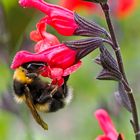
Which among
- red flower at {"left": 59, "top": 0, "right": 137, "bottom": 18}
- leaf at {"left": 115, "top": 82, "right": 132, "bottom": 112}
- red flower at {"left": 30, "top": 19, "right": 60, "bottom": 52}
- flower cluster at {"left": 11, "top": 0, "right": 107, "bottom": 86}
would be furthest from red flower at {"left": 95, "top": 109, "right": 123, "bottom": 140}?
red flower at {"left": 59, "top": 0, "right": 137, "bottom": 18}

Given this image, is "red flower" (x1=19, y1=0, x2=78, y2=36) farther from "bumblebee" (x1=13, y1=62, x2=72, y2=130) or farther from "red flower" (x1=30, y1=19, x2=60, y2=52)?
"bumblebee" (x1=13, y1=62, x2=72, y2=130)

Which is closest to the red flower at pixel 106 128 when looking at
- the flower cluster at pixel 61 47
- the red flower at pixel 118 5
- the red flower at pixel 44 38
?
the flower cluster at pixel 61 47

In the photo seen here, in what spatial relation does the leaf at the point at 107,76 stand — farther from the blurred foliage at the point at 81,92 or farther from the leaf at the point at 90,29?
the blurred foliage at the point at 81,92

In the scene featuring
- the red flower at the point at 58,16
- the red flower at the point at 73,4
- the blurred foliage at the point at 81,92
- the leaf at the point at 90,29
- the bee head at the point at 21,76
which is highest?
the red flower at the point at 58,16

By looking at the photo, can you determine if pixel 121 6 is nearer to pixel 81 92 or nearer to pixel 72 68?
pixel 81 92

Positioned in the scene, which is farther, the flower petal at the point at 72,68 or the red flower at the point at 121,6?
the red flower at the point at 121,6

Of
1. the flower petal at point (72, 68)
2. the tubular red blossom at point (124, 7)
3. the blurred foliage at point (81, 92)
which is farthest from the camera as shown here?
the tubular red blossom at point (124, 7)

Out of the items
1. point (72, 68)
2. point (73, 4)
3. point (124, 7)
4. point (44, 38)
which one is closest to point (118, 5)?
point (124, 7)
